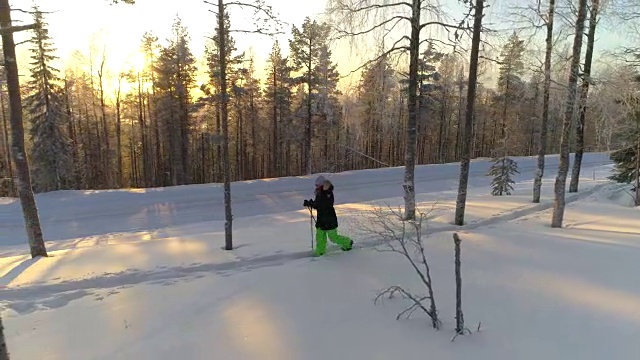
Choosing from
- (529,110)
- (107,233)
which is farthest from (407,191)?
(529,110)

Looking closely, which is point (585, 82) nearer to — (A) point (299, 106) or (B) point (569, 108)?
(B) point (569, 108)

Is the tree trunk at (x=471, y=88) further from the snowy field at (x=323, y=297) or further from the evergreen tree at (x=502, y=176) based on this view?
the evergreen tree at (x=502, y=176)

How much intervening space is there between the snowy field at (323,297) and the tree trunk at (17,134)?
0.69 meters

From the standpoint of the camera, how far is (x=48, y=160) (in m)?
27.1

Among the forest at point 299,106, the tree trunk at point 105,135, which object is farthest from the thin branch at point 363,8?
the tree trunk at point 105,135

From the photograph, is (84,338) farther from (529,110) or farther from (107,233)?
(529,110)

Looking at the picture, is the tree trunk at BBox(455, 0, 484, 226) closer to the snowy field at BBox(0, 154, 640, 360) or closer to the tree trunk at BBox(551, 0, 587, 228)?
the snowy field at BBox(0, 154, 640, 360)

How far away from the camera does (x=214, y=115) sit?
116ft

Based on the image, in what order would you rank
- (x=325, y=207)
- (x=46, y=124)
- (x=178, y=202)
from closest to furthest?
1. (x=325, y=207)
2. (x=178, y=202)
3. (x=46, y=124)

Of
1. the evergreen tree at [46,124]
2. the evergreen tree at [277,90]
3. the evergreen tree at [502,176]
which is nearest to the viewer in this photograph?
the evergreen tree at [502,176]

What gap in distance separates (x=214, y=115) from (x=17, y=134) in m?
27.4

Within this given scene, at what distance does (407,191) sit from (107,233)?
40.6 ft

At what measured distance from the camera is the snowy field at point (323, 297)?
434cm

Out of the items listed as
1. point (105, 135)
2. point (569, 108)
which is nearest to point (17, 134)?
point (569, 108)
